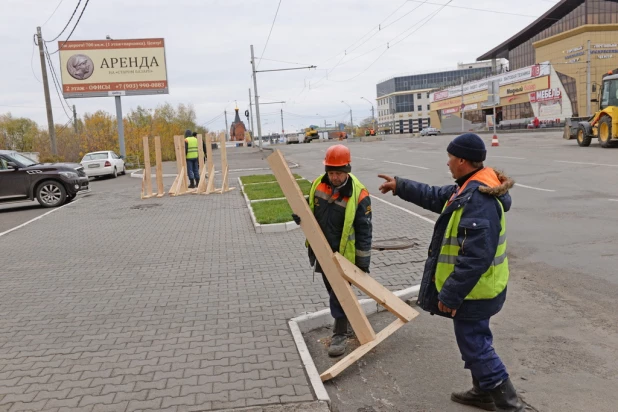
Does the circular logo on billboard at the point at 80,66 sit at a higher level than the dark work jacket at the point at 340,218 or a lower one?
higher

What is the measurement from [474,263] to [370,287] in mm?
1230

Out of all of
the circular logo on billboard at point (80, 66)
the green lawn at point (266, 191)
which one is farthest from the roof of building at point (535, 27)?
the green lawn at point (266, 191)

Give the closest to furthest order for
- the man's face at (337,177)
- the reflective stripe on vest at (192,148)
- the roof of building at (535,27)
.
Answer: the man's face at (337,177), the reflective stripe on vest at (192,148), the roof of building at (535,27)

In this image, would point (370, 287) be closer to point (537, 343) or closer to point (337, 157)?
point (337, 157)

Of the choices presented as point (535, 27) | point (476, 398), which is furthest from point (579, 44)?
point (476, 398)

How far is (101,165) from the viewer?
26578 mm

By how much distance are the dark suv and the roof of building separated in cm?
5678

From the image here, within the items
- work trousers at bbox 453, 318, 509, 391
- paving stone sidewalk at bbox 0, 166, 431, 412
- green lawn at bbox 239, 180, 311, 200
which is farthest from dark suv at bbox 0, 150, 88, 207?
work trousers at bbox 453, 318, 509, 391

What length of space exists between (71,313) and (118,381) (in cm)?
195

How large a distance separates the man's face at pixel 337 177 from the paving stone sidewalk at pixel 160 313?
1374 mm

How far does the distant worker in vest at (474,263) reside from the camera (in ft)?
9.61

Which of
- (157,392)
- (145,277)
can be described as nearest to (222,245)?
(145,277)

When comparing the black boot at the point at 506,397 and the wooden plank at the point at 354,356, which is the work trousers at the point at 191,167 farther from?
A: the black boot at the point at 506,397

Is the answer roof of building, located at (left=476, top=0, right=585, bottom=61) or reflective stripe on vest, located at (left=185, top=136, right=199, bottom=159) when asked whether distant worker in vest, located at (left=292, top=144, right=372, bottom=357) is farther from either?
roof of building, located at (left=476, top=0, right=585, bottom=61)
